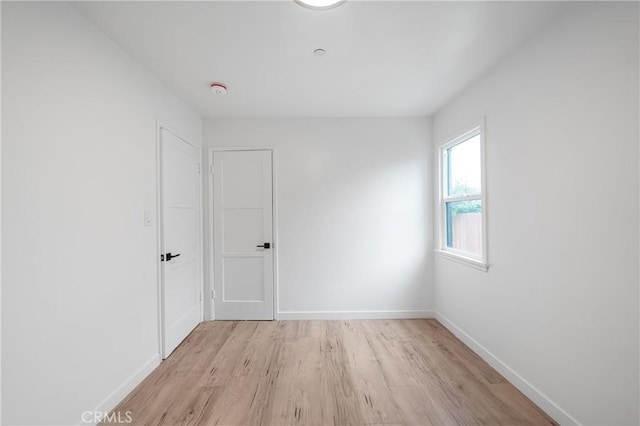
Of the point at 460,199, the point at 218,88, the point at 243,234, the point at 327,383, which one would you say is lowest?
the point at 327,383

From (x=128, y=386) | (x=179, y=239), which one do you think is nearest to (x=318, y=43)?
(x=179, y=239)

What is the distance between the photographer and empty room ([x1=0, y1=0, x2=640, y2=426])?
4.73ft

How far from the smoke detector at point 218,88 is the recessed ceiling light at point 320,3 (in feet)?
4.13

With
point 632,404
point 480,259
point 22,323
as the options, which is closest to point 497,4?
point 480,259

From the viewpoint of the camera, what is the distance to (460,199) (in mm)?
3012

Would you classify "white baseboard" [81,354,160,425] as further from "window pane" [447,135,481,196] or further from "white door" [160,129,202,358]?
"window pane" [447,135,481,196]

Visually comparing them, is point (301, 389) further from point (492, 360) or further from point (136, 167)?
point (136, 167)

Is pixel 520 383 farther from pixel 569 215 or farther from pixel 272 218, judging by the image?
pixel 272 218

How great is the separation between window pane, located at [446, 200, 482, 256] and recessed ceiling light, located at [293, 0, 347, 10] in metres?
2.05

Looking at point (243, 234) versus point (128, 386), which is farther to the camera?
point (243, 234)

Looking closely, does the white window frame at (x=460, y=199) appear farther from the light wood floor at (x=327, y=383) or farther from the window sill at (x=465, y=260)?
the light wood floor at (x=327, y=383)

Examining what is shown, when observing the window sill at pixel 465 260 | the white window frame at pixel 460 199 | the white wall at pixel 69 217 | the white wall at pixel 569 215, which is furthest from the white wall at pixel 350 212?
the white wall at pixel 69 217

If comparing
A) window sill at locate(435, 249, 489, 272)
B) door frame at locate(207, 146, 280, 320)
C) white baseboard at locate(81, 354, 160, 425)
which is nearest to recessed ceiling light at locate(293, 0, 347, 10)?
door frame at locate(207, 146, 280, 320)

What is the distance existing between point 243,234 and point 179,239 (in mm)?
807
